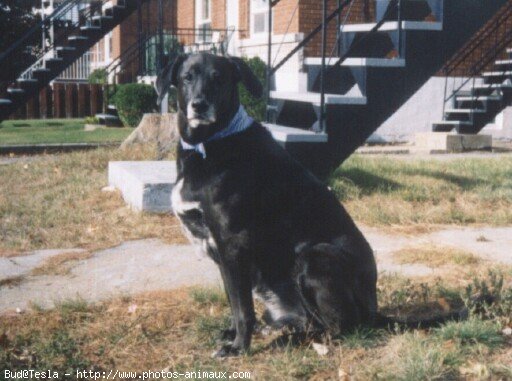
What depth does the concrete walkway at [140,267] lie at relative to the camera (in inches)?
168

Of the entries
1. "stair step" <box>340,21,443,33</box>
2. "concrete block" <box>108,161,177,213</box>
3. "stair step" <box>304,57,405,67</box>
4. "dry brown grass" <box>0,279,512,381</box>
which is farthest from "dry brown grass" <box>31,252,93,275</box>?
"stair step" <box>340,21,443,33</box>

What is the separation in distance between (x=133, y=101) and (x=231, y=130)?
13.3 meters

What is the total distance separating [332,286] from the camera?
10.7 ft

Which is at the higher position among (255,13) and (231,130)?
(255,13)

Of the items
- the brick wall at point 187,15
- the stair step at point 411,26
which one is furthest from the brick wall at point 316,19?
the stair step at point 411,26

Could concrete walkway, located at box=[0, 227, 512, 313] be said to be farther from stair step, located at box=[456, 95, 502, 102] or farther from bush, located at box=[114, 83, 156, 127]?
bush, located at box=[114, 83, 156, 127]

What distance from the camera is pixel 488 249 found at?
5410 mm

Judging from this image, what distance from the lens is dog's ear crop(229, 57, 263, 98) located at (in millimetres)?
3523

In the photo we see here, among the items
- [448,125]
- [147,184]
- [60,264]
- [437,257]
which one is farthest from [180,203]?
[448,125]

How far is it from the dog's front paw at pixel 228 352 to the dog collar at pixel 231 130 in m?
0.85

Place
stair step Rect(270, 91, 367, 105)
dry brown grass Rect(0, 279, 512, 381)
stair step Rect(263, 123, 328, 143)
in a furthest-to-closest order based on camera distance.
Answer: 1. stair step Rect(270, 91, 367, 105)
2. stair step Rect(263, 123, 328, 143)
3. dry brown grass Rect(0, 279, 512, 381)

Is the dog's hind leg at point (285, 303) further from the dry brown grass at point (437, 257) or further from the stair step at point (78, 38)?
the stair step at point (78, 38)

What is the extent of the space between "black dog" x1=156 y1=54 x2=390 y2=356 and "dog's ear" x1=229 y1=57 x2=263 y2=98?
0.01 m

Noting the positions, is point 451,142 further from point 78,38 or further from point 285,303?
point 285,303
